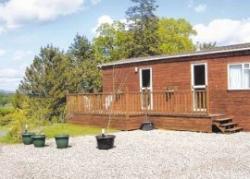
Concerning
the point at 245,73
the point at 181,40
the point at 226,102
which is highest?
the point at 181,40

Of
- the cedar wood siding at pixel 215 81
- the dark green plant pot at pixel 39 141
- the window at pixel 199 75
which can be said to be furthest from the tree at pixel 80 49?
the dark green plant pot at pixel 39 141

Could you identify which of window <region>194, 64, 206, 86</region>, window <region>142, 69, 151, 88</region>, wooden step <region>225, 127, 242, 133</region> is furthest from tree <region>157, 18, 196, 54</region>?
wooden step <region>225, 127, 242, 133</region>

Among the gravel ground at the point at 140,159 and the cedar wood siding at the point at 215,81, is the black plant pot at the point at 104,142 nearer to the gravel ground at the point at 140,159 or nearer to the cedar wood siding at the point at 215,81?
the gravel ground at the point at 140,159

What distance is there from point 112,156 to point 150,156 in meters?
1.02

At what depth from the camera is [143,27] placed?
48250 mm

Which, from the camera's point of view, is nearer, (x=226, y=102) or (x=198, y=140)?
(x=198, y=140)

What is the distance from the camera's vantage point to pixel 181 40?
2108 inches

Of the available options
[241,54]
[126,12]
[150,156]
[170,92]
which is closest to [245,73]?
[241,54]

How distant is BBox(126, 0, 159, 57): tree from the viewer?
46.3 metres

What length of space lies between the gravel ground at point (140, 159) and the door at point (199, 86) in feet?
7.14

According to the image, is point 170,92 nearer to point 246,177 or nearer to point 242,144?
point 242,144

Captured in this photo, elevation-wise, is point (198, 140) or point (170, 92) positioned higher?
point (170, 92)

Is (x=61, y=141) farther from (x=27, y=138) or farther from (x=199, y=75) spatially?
(x=199, y=75)

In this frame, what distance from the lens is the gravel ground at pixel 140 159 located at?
9.33 metres
